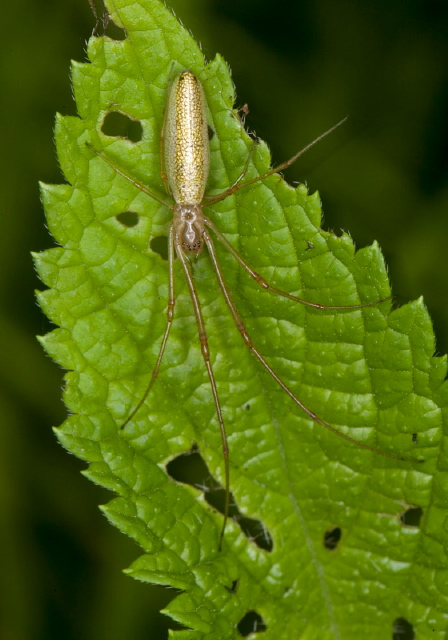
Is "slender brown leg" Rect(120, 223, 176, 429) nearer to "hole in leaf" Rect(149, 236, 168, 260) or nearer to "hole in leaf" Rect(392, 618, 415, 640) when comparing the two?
"hole in leaf" Rect(149, 236, 168, 260)

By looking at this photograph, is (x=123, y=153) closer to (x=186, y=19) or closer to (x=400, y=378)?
(x=186, y=19)

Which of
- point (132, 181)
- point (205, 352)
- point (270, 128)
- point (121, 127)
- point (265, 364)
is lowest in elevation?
point (205, 352)

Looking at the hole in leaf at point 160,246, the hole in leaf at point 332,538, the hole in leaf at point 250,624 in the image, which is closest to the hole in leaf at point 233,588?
the hole in leaf at point 250,624

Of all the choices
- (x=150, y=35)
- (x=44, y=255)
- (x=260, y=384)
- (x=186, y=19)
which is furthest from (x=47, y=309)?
(x=186, y=19)

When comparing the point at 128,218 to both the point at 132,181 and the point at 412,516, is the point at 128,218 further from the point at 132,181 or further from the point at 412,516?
the point at 412,516

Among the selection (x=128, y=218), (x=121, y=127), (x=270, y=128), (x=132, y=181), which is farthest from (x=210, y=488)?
(x=270, y=128)

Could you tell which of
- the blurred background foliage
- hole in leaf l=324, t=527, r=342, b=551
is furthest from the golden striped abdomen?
hole in leaf l=324, t=527, r=342, b=551
